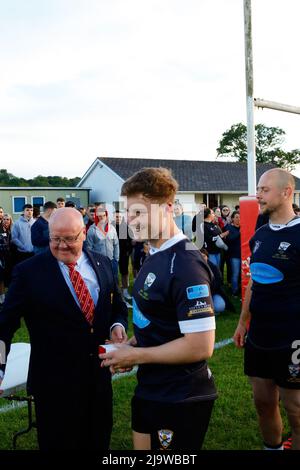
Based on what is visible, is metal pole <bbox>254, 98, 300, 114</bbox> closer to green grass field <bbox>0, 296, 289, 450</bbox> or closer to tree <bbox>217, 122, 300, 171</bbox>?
green grass field <bbox>0, 296, 289, 450</bbox>

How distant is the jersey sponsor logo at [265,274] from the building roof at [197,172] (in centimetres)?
3343

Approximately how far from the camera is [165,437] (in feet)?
7.18

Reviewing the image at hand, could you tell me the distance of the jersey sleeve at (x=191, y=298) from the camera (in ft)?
6.72

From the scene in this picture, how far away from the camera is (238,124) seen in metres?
77.0

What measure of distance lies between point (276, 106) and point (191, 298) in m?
6.21

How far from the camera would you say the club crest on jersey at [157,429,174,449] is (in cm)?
218

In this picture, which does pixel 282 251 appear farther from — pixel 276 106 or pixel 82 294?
pixel 276 106

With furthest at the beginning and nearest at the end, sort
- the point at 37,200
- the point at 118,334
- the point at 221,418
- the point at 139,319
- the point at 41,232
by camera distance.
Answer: the point at 37,200
the point at 41,232
the point at 221,418
the point at 118,334
the point at 139,319

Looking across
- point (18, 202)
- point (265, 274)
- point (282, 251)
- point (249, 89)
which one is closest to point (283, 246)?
point (282, 251)

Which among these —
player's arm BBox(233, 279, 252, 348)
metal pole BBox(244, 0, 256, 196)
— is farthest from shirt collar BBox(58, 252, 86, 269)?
metal pole BBox(244, 0, 256, 196)

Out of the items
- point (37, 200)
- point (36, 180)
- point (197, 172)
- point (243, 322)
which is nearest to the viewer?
point (243, 322)

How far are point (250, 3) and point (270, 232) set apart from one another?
4891 mm

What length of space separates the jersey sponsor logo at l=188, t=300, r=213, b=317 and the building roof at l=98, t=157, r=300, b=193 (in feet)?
114
